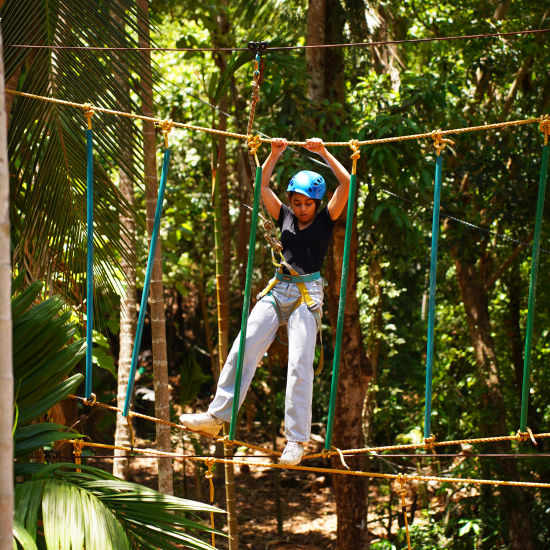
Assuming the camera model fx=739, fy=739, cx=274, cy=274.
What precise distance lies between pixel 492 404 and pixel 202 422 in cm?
465

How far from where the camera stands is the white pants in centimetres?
335

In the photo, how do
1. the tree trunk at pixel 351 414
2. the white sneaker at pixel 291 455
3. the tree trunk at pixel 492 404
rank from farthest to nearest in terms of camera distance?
the tree trunk at pixel 492 404
the tree trunk at pixel 351 414
the white sneaker at pixel 291 455

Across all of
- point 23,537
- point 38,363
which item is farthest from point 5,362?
point 38,363

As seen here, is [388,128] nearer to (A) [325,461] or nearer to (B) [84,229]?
(B) [84,229]

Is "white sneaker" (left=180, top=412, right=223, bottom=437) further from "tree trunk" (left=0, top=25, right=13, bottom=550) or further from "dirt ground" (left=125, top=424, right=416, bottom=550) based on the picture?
"dirt ground" (left=125, top=424, right=416, bottom=550)

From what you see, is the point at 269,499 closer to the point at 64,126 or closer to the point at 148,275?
the point at 64,126

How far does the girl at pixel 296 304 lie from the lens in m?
3.38

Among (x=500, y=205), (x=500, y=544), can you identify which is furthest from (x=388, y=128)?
(x=500, y=544)

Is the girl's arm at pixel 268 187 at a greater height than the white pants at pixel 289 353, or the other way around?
the girl's arm at pixel 268 187

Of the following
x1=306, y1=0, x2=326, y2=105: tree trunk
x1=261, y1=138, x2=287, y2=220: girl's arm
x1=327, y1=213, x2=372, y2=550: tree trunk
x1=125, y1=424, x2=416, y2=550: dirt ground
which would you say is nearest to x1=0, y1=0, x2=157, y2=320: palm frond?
x1=261, y1=138, x2=287, y2=220: girl's arm

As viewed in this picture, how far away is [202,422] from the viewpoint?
3.42 meters

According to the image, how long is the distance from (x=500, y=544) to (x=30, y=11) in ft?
20.6

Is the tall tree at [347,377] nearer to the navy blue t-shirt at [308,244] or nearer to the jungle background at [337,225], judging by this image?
the jungle background at [337,225]

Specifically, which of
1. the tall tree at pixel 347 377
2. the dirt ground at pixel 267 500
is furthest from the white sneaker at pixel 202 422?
the dirt ground at pixel 267 500
